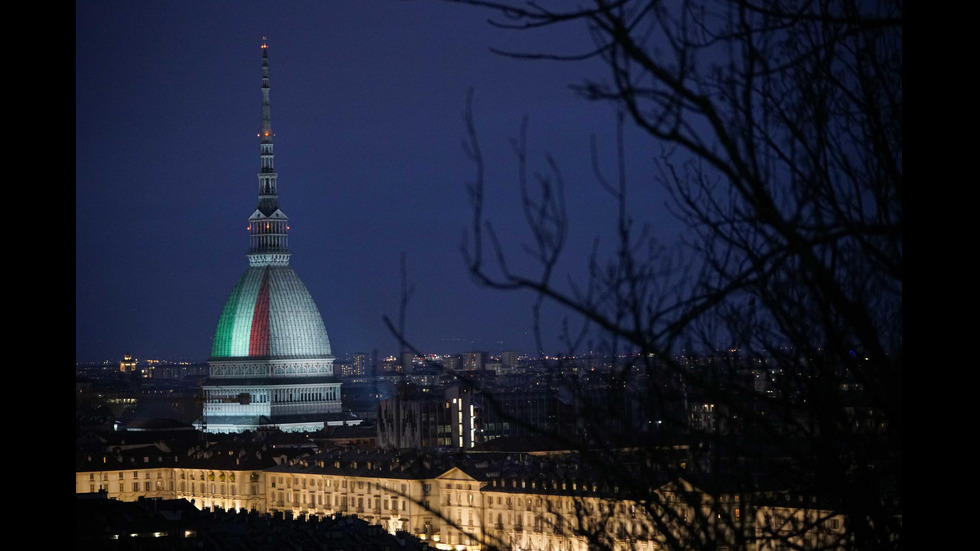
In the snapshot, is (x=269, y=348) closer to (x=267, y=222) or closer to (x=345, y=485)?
(x=267, y=222)

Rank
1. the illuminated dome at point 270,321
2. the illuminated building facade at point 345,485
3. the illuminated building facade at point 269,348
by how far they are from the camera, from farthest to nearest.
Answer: the illuminated dome at point 270,321 → the illuminated building facade at point 269,348 → the illuminated building facade at point 345,485

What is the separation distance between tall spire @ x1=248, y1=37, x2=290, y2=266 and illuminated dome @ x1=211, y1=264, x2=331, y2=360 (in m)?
0.58

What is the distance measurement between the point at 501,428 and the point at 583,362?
174ft

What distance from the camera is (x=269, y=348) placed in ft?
238

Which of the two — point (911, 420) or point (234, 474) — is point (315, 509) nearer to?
point (234, 474)

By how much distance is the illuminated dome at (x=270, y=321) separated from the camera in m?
72.7

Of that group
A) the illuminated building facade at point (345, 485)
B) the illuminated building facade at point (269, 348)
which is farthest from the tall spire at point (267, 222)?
the illuminated building facade at point (345, 485)

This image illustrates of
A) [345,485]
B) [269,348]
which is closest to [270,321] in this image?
[269,348]

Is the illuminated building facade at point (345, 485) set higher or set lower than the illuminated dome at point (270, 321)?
lower

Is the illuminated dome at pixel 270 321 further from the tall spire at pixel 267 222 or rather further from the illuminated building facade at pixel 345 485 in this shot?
the illuminated building facade at pixel 345 485

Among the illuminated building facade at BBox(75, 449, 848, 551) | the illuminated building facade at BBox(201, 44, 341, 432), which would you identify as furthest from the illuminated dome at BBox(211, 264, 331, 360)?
the illuminated building facade at BBox(75, 449, 848, 551)

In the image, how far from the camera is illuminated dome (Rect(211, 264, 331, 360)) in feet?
238

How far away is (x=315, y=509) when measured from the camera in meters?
45.2

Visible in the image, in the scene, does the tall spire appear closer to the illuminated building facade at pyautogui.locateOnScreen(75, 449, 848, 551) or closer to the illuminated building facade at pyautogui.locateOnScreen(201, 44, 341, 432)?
the illuminated building facade at pyautogui.locateOnScreen(201, 44, 341, 432)
